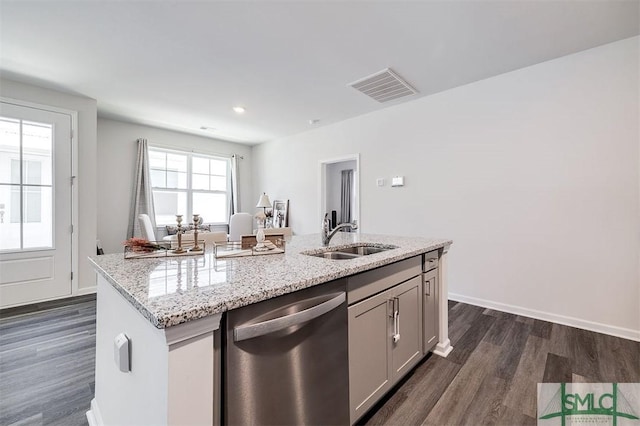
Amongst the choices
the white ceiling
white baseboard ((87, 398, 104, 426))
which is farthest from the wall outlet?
the white ceiling

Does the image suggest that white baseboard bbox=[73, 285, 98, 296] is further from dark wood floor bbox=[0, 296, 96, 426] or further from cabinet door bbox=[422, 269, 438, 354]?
cabinet door bbox=[422, 269, 438, 354]

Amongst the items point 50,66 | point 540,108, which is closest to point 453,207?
point 540,108

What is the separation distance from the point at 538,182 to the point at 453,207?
2.84 feet

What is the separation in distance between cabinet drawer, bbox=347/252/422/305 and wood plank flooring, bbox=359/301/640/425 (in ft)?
2.31

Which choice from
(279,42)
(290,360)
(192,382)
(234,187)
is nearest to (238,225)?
(234,187)

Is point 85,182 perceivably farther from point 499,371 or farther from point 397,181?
point 499,371

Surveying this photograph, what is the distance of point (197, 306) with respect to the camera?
2.44ft

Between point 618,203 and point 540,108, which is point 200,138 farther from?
point 618,203

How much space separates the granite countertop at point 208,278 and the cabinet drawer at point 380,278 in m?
0.07

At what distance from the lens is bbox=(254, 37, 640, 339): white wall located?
7.88ft

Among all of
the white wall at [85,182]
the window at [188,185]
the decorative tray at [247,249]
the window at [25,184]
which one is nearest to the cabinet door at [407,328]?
the decorative tray at [247,249]

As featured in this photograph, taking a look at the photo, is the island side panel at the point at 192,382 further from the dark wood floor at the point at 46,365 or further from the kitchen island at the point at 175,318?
the dark wood floor at the point at 46,365

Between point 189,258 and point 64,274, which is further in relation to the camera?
point 64,274

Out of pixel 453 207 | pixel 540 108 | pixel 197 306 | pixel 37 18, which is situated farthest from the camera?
pixel 453 207
